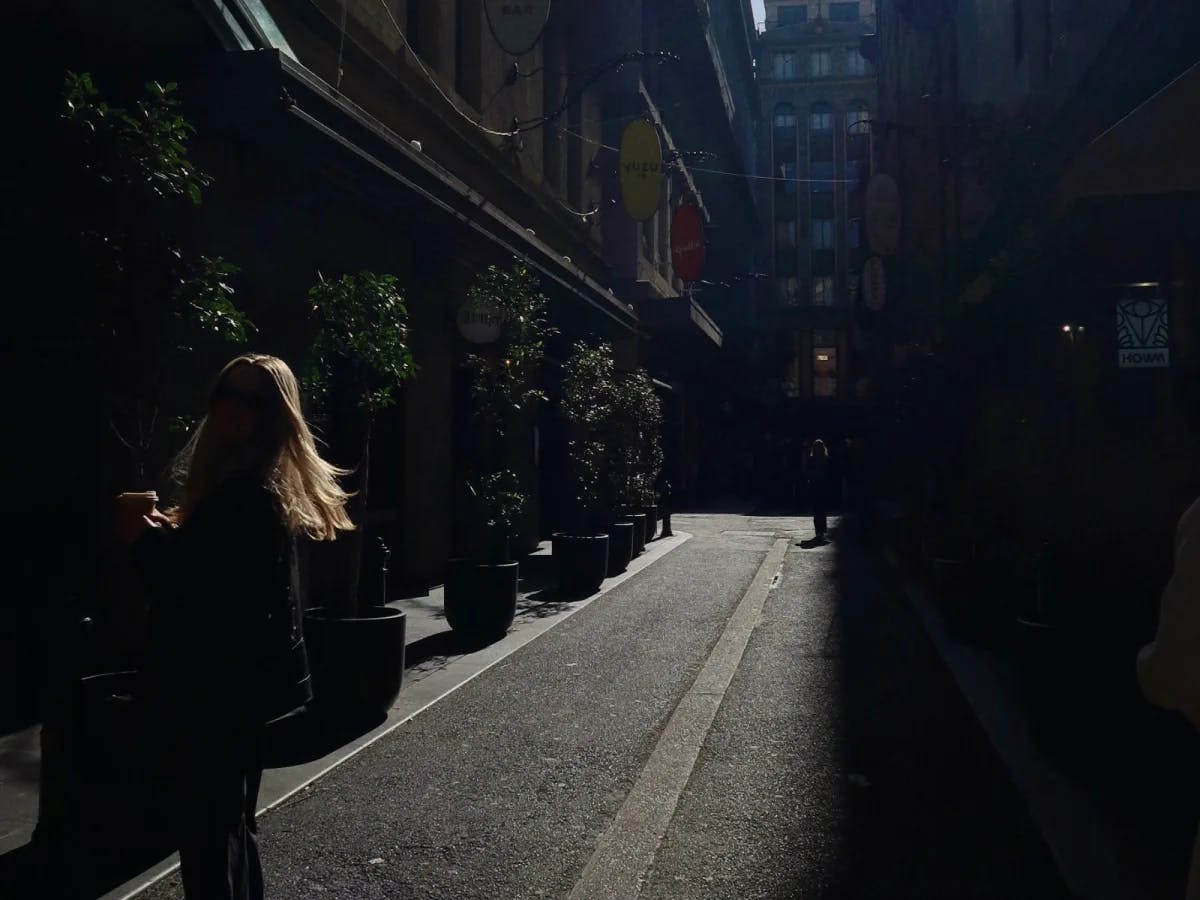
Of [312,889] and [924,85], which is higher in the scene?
[924,85]

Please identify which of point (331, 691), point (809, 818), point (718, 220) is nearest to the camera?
point (809, 818)

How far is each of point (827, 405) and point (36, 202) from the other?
179ft

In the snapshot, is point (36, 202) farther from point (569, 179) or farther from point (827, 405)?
point (827, 405)

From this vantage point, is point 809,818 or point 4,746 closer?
point 809,818

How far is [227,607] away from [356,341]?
4.73 metres

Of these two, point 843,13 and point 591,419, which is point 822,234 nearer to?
point 843,13

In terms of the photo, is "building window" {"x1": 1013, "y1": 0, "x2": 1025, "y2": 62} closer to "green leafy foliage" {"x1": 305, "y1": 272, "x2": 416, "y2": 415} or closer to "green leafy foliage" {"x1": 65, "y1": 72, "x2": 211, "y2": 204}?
"green leafy foliage" {"x1": 305, "y1": 272, "x2": 416, "y2": 415}

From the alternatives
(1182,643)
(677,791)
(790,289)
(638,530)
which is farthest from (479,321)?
(790,289)

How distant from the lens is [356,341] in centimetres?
755

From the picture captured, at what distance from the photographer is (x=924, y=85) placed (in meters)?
32.1

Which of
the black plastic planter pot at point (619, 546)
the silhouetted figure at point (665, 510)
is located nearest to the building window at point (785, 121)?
the silhouetted figure at point (665, 510)

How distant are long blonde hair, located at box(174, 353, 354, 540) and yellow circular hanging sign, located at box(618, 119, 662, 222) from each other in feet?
65.5

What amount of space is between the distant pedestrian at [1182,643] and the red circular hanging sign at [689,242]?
2959 cm

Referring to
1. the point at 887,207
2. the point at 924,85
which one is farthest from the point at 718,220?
the point at 887,207
